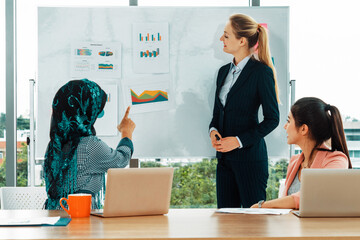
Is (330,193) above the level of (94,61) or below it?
below

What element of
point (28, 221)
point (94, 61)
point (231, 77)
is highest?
point (94, 61)

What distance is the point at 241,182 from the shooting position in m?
3.49

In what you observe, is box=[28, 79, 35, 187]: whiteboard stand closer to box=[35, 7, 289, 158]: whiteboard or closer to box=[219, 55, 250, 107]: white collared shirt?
box=[35, 7, 289, 158]: whiteboard

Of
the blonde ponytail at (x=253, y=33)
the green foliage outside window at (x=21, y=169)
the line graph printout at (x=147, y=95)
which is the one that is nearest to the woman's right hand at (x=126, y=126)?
the line graph printout at (x=147, y=95)

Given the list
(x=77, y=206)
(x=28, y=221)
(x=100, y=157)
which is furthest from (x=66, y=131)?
(x=28, y=221)

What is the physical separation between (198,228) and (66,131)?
115 centimetres

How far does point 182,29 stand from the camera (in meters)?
3.82

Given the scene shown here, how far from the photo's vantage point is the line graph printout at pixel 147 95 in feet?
12.4

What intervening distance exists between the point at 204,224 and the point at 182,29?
7.37 feet

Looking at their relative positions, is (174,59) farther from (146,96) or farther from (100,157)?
(100,157)

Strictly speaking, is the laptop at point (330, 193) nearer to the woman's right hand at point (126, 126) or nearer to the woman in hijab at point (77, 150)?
the woman in hijab at point (77, 150)

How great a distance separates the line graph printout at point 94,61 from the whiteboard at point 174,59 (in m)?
0.04

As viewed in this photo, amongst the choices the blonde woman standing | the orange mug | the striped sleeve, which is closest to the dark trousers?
the blonde woman standing

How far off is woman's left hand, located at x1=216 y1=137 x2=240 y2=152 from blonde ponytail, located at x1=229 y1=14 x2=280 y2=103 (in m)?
0.55
